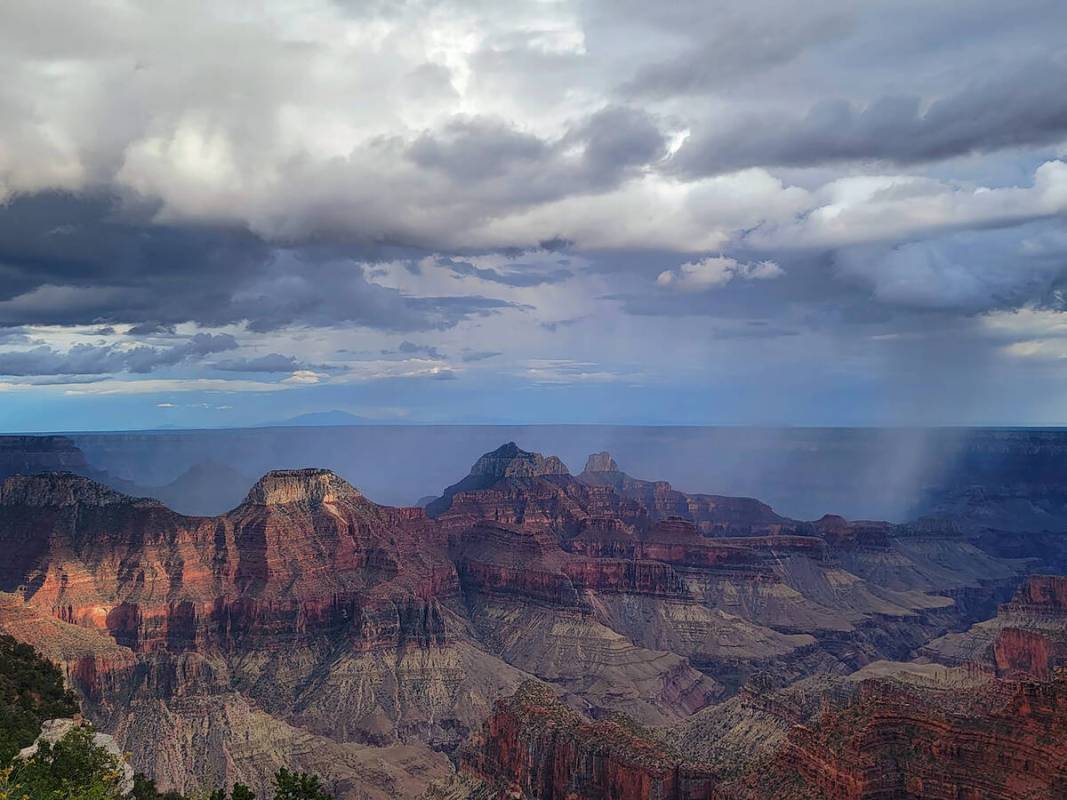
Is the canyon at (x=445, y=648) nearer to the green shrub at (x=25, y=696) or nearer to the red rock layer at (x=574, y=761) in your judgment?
the red rock layer at (x=574, y=761)

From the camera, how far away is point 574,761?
75.1 meters

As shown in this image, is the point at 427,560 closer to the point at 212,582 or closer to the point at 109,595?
the point at 212,582

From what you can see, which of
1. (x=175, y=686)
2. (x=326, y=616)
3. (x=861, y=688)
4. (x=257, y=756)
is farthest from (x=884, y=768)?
Result: (x=326, y=616)

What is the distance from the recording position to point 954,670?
124 meters

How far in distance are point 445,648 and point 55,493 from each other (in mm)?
70754

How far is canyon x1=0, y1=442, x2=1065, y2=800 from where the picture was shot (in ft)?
263

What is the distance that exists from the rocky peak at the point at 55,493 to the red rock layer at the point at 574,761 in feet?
321

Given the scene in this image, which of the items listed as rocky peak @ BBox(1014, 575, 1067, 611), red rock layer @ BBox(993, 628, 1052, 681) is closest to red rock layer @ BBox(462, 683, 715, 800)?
red rock layer @ BBox(993, 628, 1052, 681)

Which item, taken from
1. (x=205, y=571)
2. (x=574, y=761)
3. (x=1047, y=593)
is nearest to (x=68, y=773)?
(x=574, y=761)

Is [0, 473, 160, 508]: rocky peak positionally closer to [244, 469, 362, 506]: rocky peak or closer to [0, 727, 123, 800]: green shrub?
[244, 469, 362, 506]: rocky peak

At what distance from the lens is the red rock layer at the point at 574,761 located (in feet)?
232

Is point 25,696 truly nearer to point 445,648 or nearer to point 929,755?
point 929,755

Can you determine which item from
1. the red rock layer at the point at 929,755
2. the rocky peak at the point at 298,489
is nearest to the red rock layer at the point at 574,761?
the red rock layer at the point at 929,755

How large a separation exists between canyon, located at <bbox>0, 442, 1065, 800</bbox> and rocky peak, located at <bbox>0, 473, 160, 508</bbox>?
45cm
